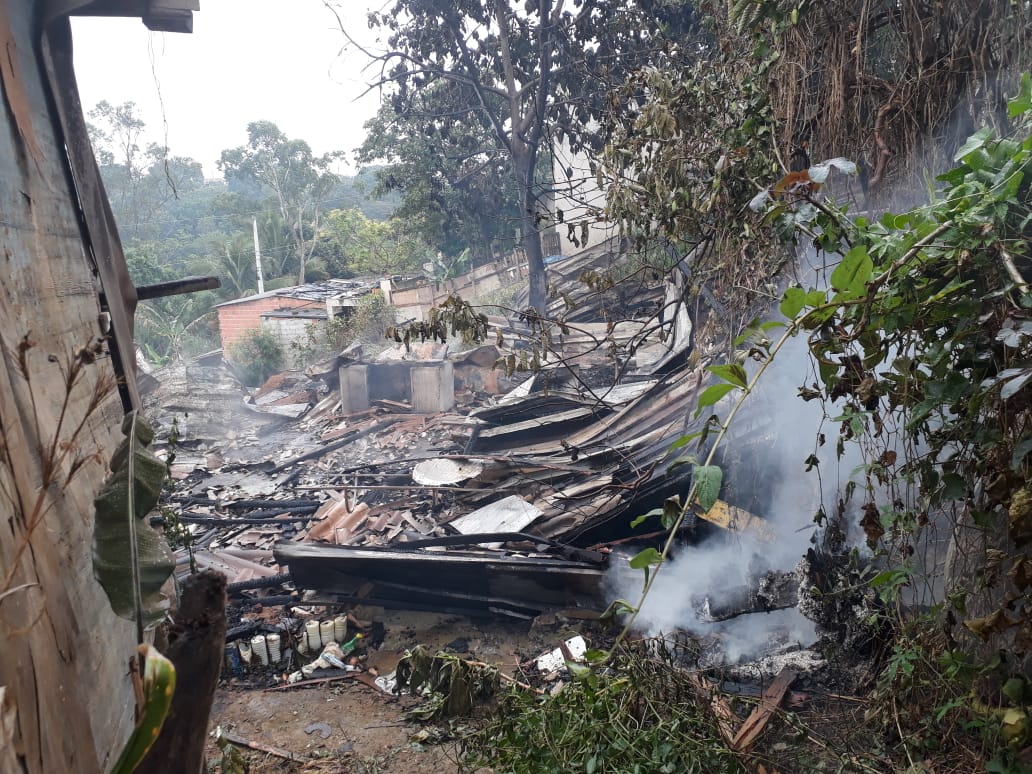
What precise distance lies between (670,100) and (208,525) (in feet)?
24.1

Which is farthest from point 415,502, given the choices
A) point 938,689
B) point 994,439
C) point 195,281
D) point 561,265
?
point 561,265

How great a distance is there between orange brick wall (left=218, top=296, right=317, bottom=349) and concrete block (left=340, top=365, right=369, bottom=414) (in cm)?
838

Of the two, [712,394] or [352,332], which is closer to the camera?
[712,394]

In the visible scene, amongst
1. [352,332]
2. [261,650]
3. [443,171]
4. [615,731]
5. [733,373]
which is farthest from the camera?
[352,332]

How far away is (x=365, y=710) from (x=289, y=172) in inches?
1411

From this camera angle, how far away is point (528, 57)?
12.5 meters

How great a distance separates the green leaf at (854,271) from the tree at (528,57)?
32.6 feet

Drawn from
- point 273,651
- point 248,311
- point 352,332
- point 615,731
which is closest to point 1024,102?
point 615,731

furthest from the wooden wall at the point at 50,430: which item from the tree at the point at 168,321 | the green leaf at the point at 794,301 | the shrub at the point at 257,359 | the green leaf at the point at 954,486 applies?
the tree at the point at 168,321

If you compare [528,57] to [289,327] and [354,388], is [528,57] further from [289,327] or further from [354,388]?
[289,327]

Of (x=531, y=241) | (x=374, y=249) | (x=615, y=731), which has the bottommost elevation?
(x=615, y=731)

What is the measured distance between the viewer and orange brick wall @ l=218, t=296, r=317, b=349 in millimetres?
21266

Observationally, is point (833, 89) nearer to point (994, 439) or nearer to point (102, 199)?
point (994, 439)

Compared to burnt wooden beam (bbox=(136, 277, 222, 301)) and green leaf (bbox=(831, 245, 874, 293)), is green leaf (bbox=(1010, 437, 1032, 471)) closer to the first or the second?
green leaf (bbox=(831, 245, 874, 293))
